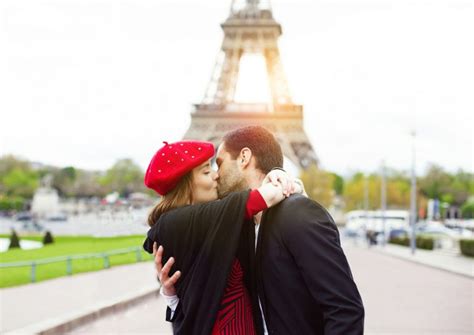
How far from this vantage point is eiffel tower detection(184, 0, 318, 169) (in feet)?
160

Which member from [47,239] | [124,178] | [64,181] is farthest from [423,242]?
[124,178]

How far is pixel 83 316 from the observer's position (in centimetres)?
975

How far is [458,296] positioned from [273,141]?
42.2ft

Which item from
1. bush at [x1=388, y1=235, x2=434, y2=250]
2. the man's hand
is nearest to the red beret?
the man's hand

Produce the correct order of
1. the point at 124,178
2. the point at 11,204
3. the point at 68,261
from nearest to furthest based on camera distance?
the point at 68,261 → the point at 11,204 → the point at 124,178

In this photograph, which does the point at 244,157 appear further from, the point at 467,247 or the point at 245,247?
the point at 467,247

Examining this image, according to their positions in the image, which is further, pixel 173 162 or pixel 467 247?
pixel 467 247

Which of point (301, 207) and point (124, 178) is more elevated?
point (301, 207)

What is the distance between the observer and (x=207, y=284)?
8.84ft

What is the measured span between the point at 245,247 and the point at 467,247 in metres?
29.1

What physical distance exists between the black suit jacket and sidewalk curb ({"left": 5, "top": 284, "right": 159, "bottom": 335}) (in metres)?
6.03

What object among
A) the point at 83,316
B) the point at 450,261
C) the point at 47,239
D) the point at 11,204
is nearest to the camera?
the point at 83,316

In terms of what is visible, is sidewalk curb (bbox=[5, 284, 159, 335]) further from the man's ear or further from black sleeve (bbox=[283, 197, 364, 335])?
black sleeve (bbox=[283, 197, 364, 335])

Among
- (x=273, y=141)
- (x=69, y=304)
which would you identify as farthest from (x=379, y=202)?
(x=273, y=141)
